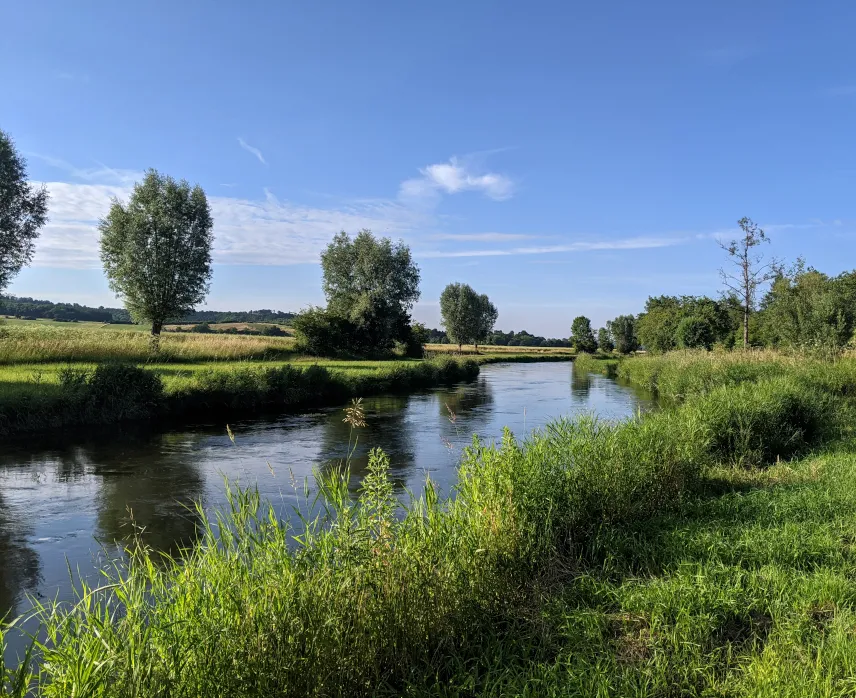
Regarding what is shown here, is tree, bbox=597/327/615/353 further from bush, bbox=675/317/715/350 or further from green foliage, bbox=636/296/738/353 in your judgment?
bush, bbox=675/317/715/350

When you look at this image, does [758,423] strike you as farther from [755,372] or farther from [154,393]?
[154,393]

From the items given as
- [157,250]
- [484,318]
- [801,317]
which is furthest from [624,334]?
[157,250]

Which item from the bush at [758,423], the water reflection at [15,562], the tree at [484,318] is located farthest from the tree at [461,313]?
the water reflection at [15,562]

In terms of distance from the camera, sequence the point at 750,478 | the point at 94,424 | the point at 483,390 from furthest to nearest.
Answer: the point at 483,390 → the point at 94,424 → the point at 750,478

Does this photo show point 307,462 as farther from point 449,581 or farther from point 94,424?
point 449,581

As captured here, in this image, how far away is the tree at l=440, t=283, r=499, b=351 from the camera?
92000mm

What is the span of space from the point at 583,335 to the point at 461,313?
875 inches

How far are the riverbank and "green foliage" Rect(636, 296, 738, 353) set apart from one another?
34501 millimetres

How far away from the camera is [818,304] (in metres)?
27.8

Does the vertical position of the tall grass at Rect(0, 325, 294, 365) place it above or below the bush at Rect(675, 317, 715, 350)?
below

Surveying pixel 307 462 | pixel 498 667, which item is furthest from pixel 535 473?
pixel 307 462

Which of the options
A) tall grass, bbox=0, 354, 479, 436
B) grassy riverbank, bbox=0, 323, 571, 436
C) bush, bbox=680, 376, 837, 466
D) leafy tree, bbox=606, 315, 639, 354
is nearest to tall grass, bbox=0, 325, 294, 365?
grassy riverbank, bbox=0, 323, 571, 436

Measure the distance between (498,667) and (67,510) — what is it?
7.93m

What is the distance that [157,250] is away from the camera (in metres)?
36.2
